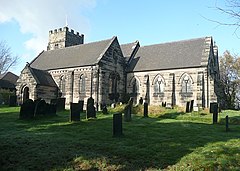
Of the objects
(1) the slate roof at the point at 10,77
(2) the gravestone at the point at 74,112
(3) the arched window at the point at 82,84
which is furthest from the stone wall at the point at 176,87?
(1) the slate roof at the point at 10,77

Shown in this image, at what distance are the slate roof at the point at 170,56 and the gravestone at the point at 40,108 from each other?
20114 mm

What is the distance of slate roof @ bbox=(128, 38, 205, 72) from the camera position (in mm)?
32250

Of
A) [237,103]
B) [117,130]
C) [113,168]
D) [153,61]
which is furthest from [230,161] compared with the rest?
[237,103]

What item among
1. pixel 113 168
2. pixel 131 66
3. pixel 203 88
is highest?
pixel 131 66

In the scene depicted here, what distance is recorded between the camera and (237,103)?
45812mm

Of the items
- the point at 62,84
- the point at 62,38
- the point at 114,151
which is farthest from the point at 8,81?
the point at 114,151

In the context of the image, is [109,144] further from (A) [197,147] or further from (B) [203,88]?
(B) [203,88]

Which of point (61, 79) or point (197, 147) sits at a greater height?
point (61, 79)

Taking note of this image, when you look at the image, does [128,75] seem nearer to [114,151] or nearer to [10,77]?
[10,77]

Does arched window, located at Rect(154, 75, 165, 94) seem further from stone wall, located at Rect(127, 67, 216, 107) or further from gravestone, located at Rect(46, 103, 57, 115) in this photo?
gravestone, located at Rect(46, 103, 57, 115)

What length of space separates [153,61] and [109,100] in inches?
352

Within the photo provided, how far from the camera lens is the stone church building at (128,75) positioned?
99.8ft

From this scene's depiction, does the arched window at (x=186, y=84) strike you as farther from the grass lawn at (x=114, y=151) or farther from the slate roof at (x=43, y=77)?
the grass lawn at (x=114, y=151)

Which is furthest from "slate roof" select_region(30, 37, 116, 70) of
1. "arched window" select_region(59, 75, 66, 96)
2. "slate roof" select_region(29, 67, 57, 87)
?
"slate roof" select_region(29, 67, 57, 87)
